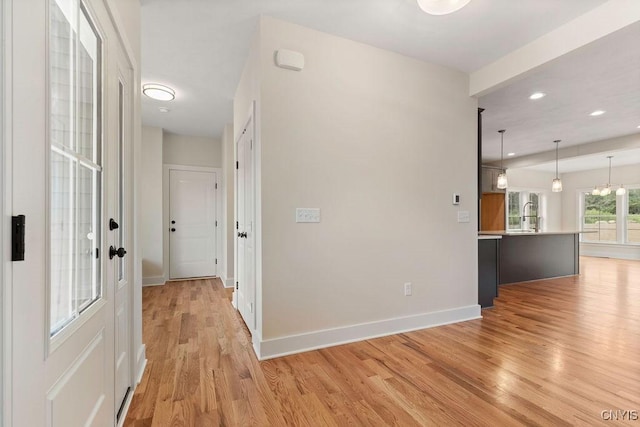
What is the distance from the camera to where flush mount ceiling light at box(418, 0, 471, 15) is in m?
1.86

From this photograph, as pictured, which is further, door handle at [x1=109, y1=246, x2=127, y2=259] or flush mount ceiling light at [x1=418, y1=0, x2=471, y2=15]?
flush mount ceiling light at [x1=418, y1=0, x2=471, y2=15]

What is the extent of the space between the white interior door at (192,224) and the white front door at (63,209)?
4112 mm

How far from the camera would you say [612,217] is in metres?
8.61

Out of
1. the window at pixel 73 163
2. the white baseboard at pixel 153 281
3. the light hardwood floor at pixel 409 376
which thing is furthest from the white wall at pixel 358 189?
the white baseboard at pixel 153 281

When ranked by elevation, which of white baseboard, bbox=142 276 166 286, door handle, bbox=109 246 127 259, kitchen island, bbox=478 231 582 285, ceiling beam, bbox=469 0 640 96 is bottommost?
white baseboard, bbox=142 276 166 286

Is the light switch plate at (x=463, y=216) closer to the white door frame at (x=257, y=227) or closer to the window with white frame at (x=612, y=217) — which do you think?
the white door frame at (x=257, y=227)

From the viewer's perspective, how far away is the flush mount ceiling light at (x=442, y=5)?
186 cm

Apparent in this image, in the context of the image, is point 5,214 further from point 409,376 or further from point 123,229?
point 409,376

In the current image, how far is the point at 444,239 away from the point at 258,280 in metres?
2.03

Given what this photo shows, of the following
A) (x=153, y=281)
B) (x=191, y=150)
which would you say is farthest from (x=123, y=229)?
(x=191, y=150)

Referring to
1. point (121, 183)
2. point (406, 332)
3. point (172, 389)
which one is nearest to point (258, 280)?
point (172, 389)

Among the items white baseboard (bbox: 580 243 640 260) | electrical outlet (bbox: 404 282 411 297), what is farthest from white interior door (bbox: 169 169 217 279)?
white baseboard (bbox: 580 243 640 260)

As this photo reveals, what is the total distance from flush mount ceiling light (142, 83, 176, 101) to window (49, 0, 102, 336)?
2.57 m

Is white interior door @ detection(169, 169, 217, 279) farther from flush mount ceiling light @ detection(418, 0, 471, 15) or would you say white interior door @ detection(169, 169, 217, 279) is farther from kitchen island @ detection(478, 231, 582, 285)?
kitchen island @ detection(478, 231, 582, 285)
